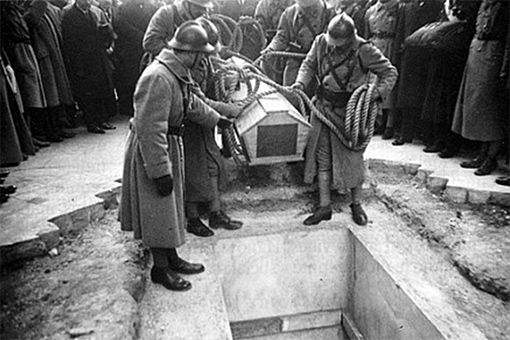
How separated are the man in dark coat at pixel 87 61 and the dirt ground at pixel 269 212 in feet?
9.18

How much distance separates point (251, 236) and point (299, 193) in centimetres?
89

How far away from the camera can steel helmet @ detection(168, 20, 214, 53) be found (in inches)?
116

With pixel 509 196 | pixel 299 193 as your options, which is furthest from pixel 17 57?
pixel 509 196

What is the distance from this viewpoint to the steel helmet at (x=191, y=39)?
116 inches

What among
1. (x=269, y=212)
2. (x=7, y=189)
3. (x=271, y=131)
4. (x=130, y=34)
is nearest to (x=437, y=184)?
(x=269, y=212)

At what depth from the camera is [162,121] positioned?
113 inches

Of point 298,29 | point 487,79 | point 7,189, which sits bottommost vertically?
point 7,189

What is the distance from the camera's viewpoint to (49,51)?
18.9ft

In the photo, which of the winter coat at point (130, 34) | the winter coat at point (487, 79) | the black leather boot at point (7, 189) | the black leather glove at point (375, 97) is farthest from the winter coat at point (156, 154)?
the winter coat at point (130, 34)

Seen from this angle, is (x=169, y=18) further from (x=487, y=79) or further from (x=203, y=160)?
(x=487, y=79)

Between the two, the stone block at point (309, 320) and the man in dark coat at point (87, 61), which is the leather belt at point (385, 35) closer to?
the stone block at point (309, 320)

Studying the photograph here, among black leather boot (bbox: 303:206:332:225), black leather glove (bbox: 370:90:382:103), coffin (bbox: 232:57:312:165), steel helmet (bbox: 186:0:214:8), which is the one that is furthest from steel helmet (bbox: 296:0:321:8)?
black leather boot (bbox: 303:206:332:225)

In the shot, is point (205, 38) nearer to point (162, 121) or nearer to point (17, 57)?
point (162, 121)

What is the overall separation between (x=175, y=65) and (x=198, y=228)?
68.0 inches
